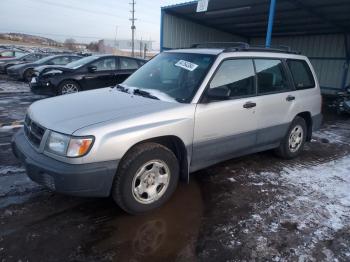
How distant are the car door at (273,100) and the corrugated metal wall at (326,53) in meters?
13.7

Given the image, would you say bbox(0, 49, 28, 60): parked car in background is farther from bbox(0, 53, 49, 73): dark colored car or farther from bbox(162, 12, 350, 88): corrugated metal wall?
bbox(162, 12, 350, 88): corrugated metal wall

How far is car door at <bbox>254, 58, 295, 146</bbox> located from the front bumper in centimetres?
238

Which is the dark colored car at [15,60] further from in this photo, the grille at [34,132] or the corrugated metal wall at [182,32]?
the grille at [34,132]

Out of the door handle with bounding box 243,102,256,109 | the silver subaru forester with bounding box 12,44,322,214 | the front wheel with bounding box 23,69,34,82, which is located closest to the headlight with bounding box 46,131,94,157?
the silver subaru forester with bounding box 12,44,322,214

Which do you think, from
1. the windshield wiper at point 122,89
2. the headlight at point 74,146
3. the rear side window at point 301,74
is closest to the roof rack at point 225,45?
the rear side window at point 301,74

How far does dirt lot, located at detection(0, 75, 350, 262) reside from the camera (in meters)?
2.76

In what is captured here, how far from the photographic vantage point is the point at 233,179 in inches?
173

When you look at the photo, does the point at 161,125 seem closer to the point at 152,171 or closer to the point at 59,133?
the point at 152,171

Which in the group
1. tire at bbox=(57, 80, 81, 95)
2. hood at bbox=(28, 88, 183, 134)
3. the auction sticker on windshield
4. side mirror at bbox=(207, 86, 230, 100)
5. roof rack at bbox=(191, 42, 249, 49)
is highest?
roof rack at bbox=(191, 42, 249, 49)

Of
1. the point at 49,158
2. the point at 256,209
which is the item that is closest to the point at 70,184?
the point at 49,158

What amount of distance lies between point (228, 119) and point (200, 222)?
4.31 feet

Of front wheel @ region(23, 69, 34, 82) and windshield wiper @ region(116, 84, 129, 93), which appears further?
front wheel @ region(23, 69, 34, 82)

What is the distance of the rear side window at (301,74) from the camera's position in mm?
5020

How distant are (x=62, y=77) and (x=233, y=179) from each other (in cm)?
702
